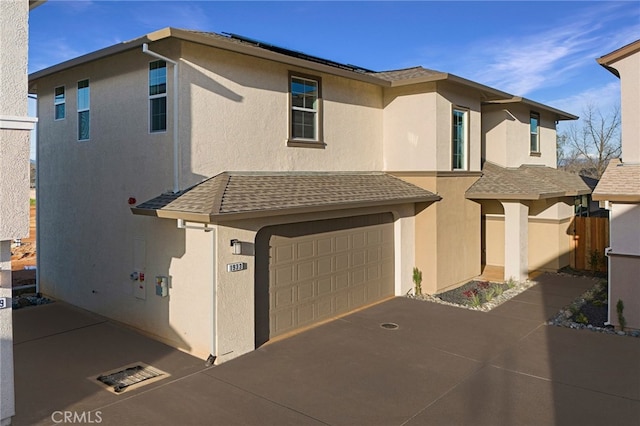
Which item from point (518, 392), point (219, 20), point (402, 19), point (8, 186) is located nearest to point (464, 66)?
point (402, 19)

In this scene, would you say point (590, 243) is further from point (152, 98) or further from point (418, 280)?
point (152, 98)

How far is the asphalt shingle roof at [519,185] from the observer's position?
14.0 metres

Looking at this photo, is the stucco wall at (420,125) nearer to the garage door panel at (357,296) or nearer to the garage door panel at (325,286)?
the garage door panel at (357,296)

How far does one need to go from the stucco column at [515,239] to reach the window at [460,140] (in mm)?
1760

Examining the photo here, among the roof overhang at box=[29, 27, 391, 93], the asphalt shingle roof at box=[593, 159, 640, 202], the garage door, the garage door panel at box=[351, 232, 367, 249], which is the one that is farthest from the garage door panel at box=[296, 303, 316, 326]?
the asphalt shingle roof at box=[593, 159, 640, 202]

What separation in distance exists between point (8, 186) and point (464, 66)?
896 inches

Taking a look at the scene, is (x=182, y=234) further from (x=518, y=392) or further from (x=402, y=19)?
(x=402, y=19)

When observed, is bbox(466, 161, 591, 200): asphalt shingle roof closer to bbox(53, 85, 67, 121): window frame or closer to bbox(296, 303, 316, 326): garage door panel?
bbox(296, 303, 316, 326): garage door panel

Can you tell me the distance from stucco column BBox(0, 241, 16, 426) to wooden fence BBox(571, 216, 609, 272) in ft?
55.9

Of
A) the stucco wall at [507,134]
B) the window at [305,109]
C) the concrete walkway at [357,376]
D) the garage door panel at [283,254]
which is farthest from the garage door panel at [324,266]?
the stucco wall at [507,134]

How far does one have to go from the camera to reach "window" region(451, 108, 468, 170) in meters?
14.2

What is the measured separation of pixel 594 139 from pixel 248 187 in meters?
36.1

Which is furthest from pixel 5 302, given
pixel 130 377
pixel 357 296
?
pixel 357 296

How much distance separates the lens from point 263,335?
945 centimetres
